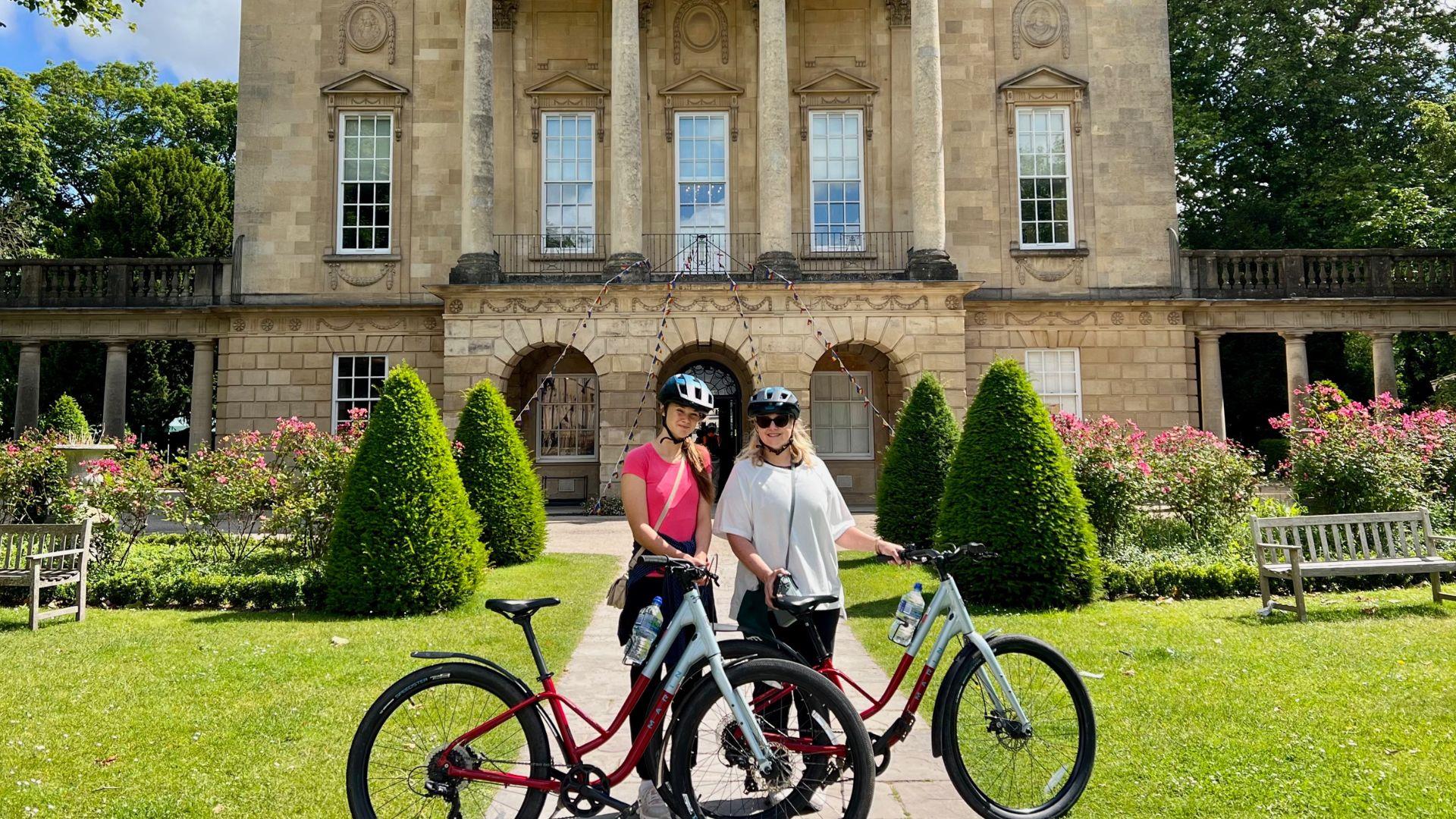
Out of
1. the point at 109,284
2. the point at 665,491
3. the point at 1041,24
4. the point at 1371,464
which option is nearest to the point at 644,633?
the point at 665,491

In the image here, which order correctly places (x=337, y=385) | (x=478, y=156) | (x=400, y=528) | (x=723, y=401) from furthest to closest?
(x=723, y=401) → (x=337, y=385) → (x=478, y=156) → (x=400, y=528)

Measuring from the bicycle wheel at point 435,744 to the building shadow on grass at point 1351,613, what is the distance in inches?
296

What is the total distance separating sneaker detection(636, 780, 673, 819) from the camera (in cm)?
404

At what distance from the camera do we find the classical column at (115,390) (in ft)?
71.0

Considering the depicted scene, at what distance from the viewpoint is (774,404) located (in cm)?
441

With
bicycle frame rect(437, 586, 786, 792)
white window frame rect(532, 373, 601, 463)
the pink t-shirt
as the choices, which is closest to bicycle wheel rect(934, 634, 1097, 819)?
bicycle frame rect(437, 586, 786, 792)

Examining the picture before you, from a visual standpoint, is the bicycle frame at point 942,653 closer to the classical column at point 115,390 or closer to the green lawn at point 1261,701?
the green lawn at point 1261,701

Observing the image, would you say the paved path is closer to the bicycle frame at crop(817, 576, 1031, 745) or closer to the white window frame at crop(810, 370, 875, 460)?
the bicycle frame at crop(817, 576, 1031, 745)

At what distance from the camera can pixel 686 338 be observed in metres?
19.5

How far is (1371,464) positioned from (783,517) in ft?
37.9

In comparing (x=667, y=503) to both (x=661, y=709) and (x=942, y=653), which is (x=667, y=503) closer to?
(x=661, y=709)

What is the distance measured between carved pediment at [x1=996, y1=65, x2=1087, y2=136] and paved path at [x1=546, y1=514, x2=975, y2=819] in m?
15.8

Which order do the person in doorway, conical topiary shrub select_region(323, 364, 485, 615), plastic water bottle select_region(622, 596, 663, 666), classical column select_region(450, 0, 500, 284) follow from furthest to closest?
classical column select_region(450, 0, 500, 284) → conical topiary shrub select_region(323, 364, 485, 615) → the person in doorway → plastic water bottle select_region(622, 596, 663, 666)

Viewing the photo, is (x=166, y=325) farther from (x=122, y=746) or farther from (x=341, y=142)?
(x=122, y=746)
